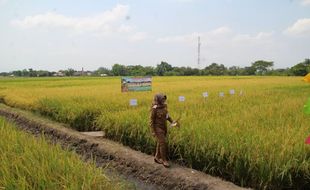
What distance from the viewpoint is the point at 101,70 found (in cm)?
6219

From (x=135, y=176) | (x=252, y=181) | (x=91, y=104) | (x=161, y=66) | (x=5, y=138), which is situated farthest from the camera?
(x=161, y=66)

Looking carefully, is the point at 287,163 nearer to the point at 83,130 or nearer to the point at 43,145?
the point at 43,145

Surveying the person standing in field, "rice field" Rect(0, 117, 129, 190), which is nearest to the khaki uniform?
the person standing in field

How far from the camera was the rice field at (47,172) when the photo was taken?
10.4 ft

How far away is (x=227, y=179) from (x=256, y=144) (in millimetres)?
588

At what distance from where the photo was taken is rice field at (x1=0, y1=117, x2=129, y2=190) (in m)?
3.18

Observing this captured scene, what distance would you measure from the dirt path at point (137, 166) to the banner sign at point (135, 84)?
12.4 ft

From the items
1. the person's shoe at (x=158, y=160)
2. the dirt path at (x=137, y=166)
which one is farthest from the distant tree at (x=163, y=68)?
the person's shoe at (x=158, y=160)

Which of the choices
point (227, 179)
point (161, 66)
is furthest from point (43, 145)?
point (161, 66)

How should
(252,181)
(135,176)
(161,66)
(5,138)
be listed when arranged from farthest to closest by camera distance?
(161,66) < (135,176) < (5,138) < (252,181)

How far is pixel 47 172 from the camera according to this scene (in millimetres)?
3461

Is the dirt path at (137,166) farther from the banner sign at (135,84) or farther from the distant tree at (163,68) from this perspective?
the distant tree at (163,68)

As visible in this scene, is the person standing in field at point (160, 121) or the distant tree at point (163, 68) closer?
the person standing in field at point (160, 121)

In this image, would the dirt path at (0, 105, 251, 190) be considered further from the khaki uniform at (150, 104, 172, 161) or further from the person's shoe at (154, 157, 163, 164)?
the khaki uniform at (150, 104, 172, 161)
